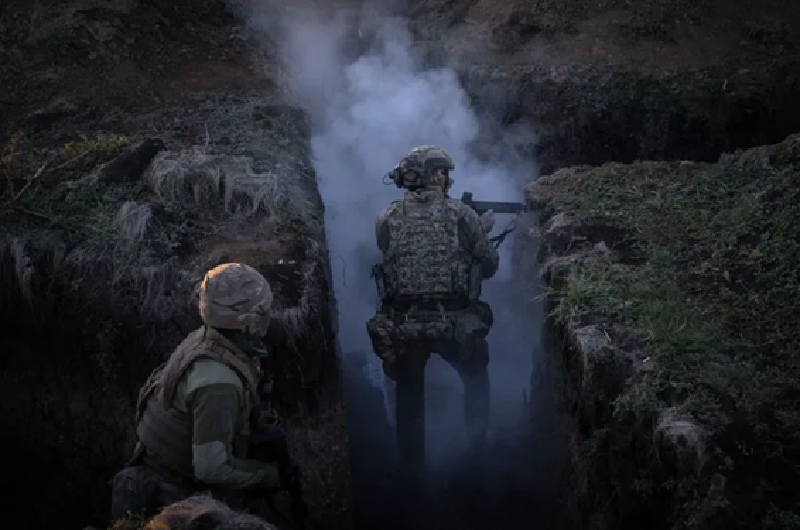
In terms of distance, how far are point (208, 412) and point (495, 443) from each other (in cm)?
422

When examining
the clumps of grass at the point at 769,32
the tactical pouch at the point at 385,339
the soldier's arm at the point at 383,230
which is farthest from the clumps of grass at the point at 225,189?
the clumps of grass at the point at 769,32

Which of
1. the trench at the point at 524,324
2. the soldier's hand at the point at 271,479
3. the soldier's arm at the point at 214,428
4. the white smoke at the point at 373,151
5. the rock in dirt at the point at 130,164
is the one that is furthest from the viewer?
the white smoke at the point at 373,151

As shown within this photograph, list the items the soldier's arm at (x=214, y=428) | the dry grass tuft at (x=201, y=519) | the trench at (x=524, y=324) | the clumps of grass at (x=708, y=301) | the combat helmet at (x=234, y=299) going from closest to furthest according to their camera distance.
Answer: the dry grass tuft at (x=201, y=519)
the soldier's arm at (x=214, y=428)
the combat helmet at (x=234, y=299)
the clumps of grass at (x=708, y=301)
the trench at (x=524, y=324)

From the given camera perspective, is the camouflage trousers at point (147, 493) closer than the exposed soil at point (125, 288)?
Yes

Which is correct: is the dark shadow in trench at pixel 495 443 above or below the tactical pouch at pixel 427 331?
below

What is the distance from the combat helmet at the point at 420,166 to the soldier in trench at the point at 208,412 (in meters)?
2.83

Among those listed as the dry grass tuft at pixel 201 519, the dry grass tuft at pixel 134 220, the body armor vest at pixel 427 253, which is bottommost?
the dry grass tuft at pixel 201 519

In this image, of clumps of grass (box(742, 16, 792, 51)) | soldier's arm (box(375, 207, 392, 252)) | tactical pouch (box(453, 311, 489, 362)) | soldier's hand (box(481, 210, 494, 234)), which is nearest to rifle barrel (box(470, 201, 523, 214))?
soldier's hand (box(481, 210, 494, 234))

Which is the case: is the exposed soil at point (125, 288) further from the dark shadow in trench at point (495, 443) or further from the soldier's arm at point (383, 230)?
the dark shadow in trench at point (495, 443)

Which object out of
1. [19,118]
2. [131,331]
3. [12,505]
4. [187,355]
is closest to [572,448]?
[187,355]

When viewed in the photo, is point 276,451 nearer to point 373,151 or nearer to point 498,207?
point 498,207

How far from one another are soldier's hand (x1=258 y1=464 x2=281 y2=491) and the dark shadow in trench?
2533 millimetres

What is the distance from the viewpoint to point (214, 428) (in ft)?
11.3

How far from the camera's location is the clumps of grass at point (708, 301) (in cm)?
399
